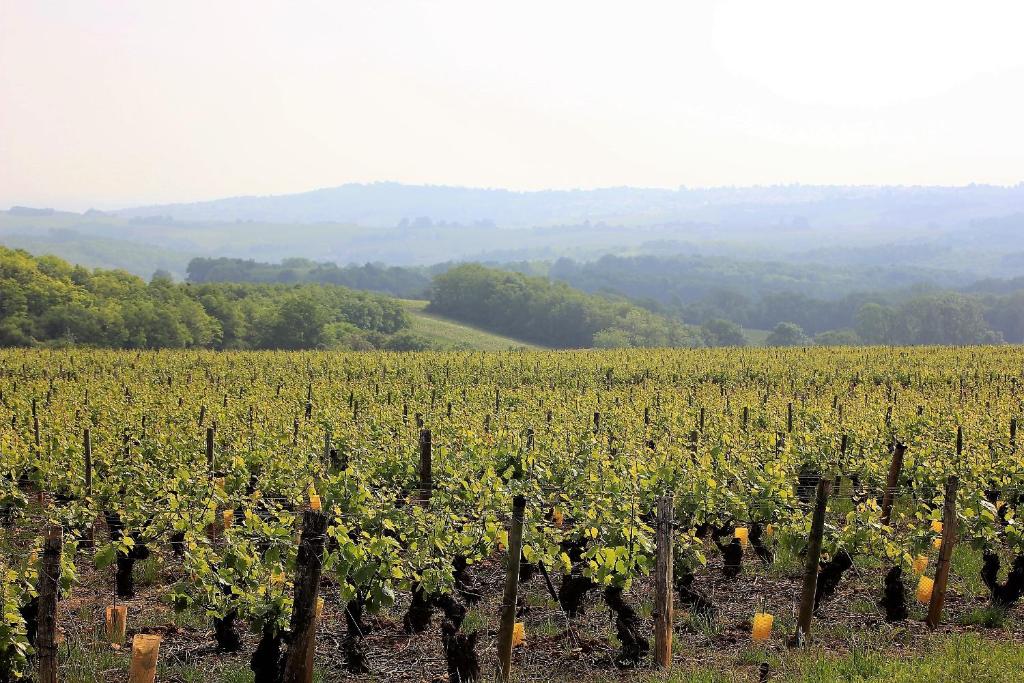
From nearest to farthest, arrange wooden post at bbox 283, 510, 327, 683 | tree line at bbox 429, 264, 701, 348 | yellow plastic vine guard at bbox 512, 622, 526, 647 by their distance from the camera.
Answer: wooden post at bbox 283, 510, 327, 683 → yellow plastic vine guard at bbox 512, 622, 526, 647 → tree line at bbox 429, 264, 701, 348

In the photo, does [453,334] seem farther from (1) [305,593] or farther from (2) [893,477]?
(1) [305,593]

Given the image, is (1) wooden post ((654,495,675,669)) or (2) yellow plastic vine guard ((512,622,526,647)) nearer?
A: (1) wooden post ((654,495,675,669))

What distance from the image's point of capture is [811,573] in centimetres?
856

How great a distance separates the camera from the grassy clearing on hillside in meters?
96.2

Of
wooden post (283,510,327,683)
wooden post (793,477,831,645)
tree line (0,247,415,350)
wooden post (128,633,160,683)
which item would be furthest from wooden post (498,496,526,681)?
tree line (0,247,415,350)

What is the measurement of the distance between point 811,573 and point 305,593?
474 cm

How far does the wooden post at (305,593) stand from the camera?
6.42m

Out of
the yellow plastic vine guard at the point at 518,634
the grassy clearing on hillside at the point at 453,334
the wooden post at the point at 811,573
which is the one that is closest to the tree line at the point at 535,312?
the grassy clearing on hillside at the point at 453,334

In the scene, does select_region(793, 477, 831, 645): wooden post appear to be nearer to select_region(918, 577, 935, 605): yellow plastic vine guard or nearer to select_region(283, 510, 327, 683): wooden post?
select_region(918, 577, 935, 605): yellow plastic vine guard

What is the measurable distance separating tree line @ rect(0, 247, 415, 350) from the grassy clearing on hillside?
3980mm

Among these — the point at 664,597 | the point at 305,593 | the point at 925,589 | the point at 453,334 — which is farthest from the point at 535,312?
the point at 305,593

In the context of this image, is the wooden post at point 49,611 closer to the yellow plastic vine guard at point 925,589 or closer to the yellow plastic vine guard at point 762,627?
the yellow plastic vine guard at point 762,627

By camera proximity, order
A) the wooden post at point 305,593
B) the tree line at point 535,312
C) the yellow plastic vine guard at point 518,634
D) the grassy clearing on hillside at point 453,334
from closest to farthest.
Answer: the wooden post at point 305,593
the yellow plastic vine guard at point 518,634
the grassy clearing on hillside at point 453,334
the tree line at point 535,312

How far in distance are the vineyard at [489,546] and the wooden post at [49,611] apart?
2cm
